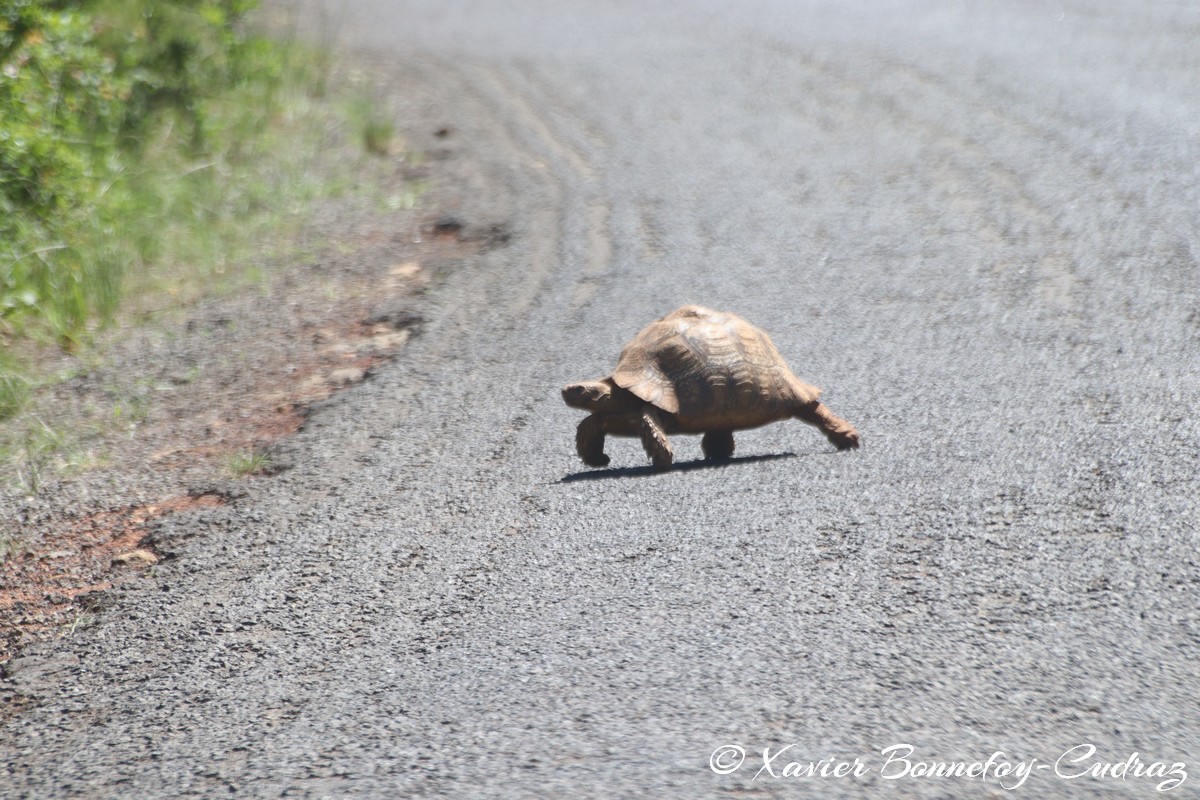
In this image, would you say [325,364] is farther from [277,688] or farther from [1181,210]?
[1181,210]

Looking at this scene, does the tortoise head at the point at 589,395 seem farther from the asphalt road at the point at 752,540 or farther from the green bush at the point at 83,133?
the green bush at the point at 83,133

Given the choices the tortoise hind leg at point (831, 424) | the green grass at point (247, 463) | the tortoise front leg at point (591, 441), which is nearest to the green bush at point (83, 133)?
the green grass at point (247, 463)

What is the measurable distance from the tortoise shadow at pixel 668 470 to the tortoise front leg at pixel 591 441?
0.05 metres

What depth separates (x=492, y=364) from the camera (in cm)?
651

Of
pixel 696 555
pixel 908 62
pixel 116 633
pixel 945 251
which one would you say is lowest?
pixel 116 633

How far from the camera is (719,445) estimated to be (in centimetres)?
531

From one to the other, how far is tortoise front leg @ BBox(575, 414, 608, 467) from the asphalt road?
0.09 meters

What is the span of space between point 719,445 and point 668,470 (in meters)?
0.34

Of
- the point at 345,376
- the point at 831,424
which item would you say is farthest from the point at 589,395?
the point at 345,376

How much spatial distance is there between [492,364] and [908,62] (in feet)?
21.2

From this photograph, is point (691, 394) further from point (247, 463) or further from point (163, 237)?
point (163, 237)

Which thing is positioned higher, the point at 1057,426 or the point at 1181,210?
the point at 1181,210

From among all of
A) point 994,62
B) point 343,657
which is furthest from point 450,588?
point 994,62

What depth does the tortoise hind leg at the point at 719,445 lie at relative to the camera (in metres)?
5.30
